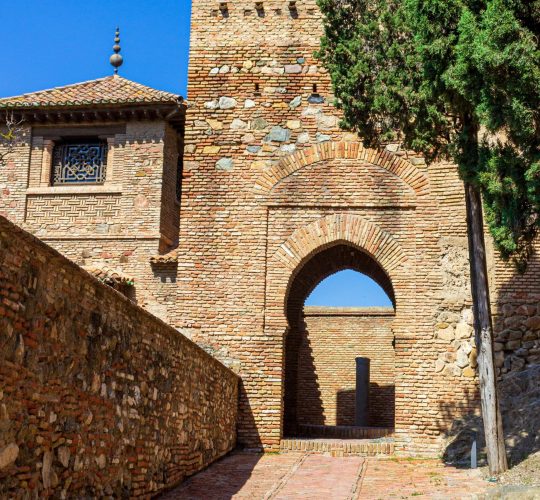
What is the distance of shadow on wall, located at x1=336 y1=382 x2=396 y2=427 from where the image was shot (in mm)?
21094

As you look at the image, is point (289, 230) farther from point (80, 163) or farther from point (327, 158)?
point (80, 163)

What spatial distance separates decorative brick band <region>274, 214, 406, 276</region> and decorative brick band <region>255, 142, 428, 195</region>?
2.96ft

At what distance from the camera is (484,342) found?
9406 millimetres

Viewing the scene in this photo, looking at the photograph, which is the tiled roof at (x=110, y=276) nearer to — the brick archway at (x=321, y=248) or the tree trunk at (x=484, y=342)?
the brick archway at (x=321, y=248)

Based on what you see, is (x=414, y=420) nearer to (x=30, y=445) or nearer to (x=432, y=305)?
(x=432, y=305)

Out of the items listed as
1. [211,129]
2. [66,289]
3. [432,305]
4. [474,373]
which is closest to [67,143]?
[211,129]

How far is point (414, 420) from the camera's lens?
11.7 m

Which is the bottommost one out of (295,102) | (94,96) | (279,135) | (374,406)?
(374,406)

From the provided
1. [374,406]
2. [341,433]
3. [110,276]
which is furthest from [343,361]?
[110,276]

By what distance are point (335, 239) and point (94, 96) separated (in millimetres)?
5778

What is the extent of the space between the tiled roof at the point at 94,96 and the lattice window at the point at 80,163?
82cm

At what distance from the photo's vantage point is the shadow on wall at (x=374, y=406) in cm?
2109

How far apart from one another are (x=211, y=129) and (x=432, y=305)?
4.48 m

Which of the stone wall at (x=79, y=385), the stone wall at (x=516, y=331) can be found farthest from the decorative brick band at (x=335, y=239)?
the stone wall at (x=79, y=385)
